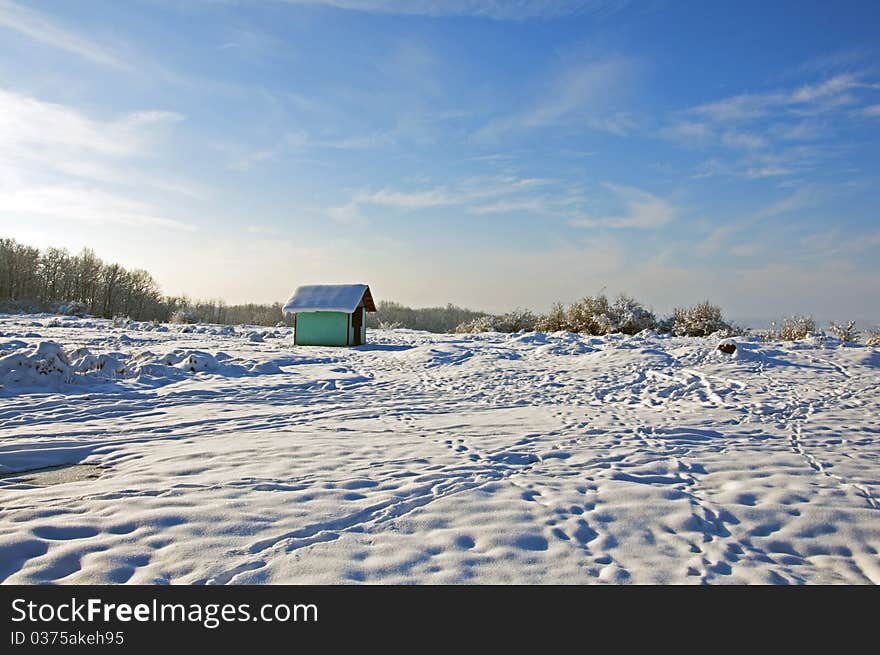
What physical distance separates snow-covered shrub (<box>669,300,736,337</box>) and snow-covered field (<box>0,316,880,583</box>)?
12.5 metres

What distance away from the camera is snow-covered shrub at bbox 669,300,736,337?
23.8m

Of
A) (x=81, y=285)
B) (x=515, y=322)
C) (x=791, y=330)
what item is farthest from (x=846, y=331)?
(x=81, y=285)

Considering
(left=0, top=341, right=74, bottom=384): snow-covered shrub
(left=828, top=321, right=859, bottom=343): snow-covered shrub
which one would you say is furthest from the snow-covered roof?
(left=828, top=321, right=859, bottom=343): snow-covered shrub

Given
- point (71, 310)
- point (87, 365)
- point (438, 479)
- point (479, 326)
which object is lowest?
point (438, 479)

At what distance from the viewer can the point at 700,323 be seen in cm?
2395

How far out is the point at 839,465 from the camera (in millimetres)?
5758

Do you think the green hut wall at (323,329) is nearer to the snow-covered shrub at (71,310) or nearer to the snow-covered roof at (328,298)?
the snow-covered roof at (328,298)

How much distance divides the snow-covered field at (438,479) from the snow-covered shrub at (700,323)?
492 inches

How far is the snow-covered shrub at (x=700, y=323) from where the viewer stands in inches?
935

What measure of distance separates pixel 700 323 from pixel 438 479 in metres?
22.6

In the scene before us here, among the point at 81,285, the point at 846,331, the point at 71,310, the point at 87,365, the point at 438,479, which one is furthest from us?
the point at 81,285

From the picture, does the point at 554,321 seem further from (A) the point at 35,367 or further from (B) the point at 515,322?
(A) the point at 35,367
